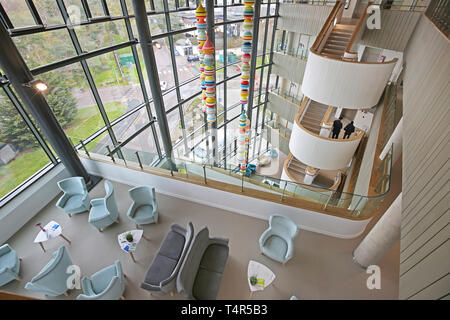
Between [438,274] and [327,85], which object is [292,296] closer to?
[438,274]

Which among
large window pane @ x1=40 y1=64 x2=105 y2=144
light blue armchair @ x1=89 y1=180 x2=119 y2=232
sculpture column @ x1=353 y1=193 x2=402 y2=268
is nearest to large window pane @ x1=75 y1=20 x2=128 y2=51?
large window pane @ x1=40 y1=64 x2=105 y2=144

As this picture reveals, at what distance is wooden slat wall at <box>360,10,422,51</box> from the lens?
7398mm

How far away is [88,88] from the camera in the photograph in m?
5.97

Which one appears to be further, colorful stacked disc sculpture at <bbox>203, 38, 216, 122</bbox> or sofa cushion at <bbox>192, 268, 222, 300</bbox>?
colorful stacked disc sculpture at <bbox>203, 38, 216, 122</bbox>

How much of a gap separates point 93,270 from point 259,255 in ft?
11.1

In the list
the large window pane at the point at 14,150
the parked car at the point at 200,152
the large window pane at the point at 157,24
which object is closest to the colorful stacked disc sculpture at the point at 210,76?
the large window pane at the point at 157,24

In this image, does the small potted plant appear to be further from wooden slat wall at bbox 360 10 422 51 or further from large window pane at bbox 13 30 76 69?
wooden slat wall at bbox 360 10 422 51

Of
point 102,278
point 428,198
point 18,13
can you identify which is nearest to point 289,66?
point 18,13

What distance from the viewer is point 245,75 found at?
7.01 metres

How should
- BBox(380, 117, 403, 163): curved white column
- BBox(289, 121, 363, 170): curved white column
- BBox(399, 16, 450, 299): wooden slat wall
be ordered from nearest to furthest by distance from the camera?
1. BBox(399, 16, 450, 299): wooden slat wall
2. BBox(380, 117, 403, 163): curved white column
3. BBox(289, 121, 363, 170): curved white column

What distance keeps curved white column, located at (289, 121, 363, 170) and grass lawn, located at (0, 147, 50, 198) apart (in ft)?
24.6

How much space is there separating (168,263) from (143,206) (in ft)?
5.63

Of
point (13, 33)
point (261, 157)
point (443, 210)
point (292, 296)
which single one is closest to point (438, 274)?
point (443, 210)

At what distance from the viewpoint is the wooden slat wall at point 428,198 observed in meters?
1.37
